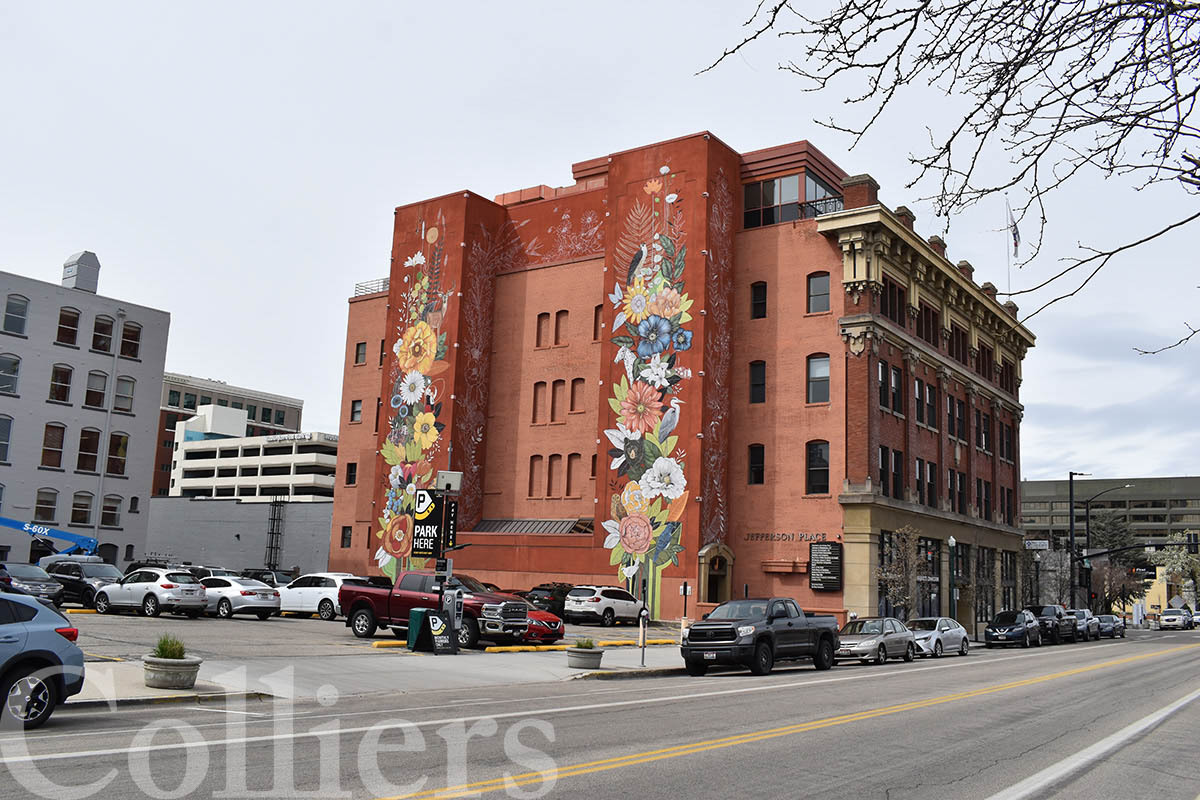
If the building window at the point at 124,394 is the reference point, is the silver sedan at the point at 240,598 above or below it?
below

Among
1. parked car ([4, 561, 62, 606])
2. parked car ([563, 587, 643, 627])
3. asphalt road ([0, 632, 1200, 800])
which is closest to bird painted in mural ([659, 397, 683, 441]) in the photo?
parked car ([563, 587, 643, 627])

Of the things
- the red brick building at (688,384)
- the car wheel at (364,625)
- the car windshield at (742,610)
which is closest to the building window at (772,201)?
the red brick building at (688,384)

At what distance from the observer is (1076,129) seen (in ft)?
19.7

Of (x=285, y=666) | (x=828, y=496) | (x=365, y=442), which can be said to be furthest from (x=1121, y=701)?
(x=365, y=442)

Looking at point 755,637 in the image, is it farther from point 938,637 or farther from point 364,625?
point 938,637

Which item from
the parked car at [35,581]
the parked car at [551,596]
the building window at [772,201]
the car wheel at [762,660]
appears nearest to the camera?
the car wheel at [762,660]

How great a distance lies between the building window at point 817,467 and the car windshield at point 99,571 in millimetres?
28161

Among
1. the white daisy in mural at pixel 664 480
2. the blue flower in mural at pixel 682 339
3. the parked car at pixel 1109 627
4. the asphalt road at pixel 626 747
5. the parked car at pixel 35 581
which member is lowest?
the parked car at pixel 1109 627

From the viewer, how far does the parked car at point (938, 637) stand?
33.9 m

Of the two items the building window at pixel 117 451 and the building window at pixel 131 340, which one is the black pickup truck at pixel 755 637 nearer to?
the building window at pixel 117 451

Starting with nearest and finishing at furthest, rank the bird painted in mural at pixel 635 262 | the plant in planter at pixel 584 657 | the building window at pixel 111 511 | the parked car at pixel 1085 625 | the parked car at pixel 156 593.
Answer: the plant in planter at pixel 584 657, the parked car at pixel 156 593, the bird painted in mural at pixel 635 262, the building window at pixel 111 511, the parked car at pixel 1085 625

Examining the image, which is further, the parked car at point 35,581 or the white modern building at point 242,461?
the white modern building at point 242,461

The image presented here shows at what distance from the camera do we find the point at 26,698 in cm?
1163

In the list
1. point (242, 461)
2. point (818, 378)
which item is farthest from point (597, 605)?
point (242, 461)
